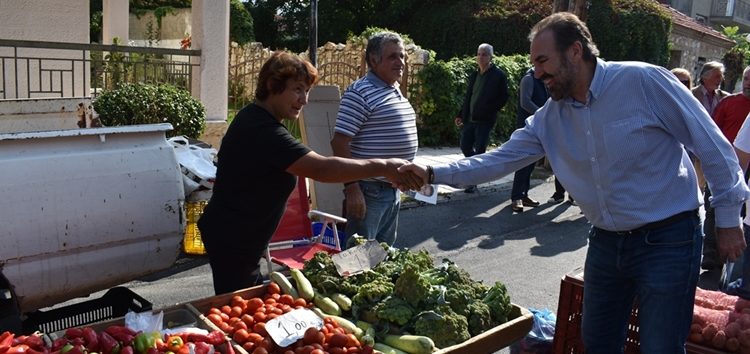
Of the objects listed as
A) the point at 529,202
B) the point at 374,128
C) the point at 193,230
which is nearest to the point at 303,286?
the point at 374,128

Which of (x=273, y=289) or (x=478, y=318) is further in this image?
(x=273, y=289)

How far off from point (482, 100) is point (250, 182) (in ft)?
22.4

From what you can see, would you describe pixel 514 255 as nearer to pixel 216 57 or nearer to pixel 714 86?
pixel 714 86

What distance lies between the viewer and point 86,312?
3912 millimetres

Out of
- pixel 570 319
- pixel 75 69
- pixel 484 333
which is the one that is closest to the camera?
pixel 484 333

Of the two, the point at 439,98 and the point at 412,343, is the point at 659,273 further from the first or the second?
the point at 439,98

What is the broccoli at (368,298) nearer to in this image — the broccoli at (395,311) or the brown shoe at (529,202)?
the broccoli at (395,311)

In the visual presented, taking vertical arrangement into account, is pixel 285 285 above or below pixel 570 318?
above

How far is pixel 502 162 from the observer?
3.53 meters

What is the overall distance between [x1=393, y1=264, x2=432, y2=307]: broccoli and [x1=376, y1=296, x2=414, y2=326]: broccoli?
0.13ft

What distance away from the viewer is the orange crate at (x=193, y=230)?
5556 mm

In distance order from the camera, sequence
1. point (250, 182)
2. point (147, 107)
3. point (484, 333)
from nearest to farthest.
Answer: point (484, 333)
point (250, 182)
point (147, 107)

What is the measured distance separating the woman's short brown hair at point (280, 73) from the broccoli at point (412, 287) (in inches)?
42.7

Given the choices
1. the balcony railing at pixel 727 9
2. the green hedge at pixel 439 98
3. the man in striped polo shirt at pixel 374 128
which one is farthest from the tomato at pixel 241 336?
the balcony railing at pixel 727 9
